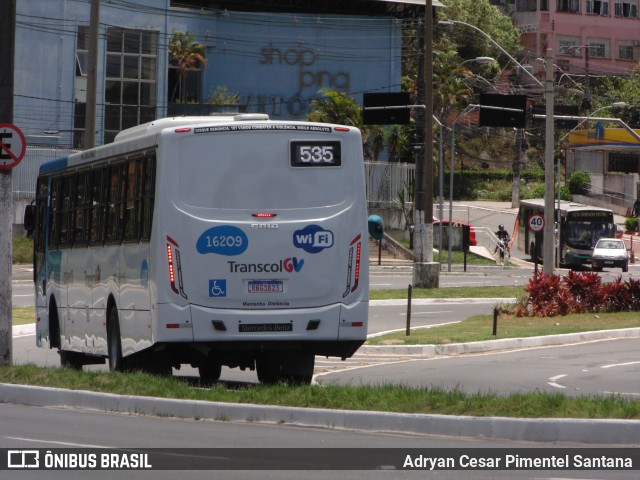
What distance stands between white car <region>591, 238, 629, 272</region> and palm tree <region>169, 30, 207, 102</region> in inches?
973

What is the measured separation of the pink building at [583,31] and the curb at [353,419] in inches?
3656

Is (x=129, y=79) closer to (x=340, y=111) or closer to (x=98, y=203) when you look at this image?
(x=340, y=111)

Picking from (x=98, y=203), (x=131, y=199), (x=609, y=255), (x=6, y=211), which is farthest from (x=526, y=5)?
(x=6, y=211)

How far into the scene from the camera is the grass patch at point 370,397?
1266cm

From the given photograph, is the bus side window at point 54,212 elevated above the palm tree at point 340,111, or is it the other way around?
the palm tree at point 340,111

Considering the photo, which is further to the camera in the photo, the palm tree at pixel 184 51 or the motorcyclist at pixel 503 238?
the palm tree at pixel 184 51

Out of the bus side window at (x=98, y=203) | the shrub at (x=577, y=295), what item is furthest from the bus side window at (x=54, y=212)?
the shrub at (x=577, y=295)

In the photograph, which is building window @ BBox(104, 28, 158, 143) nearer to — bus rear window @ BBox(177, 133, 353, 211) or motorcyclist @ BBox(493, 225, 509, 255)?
motorcyclist @ BBox(493, 225, 509, 255)

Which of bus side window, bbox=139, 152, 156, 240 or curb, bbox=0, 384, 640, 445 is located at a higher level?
bus side window, bbox=139, 152, 156, 240

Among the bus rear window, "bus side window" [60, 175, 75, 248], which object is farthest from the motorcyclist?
the bus rear window

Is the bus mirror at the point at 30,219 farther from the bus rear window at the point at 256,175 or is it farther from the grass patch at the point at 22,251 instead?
the grass patch at the point at 22,251

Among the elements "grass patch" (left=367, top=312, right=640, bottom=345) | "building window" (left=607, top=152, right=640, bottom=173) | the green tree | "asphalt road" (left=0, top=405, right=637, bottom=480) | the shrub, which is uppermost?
the green tree

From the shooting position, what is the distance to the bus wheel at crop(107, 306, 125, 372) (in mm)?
18766

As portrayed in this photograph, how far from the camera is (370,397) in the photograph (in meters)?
14.0
